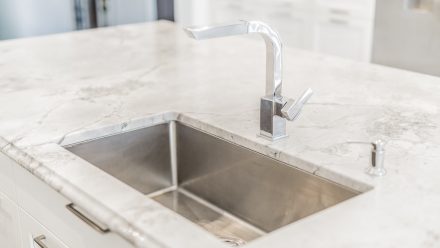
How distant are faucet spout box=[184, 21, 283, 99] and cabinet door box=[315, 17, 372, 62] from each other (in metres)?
2.24

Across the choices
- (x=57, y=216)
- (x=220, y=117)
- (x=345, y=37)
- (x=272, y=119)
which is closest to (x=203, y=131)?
(x=220, y=117)

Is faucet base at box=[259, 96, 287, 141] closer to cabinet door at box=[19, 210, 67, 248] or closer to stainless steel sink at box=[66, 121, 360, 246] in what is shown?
stainless steel sink at box=[66, 121, 360, 246]

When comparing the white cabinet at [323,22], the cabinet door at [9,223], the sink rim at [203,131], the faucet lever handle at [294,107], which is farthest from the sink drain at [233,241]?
the white cabinet at [323,22]

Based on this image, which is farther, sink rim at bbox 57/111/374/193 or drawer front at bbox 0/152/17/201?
drawer front at bbox 0/152/17/201

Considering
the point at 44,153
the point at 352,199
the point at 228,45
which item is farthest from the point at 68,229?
the point at 228,45

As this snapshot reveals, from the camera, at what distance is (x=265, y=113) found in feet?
4.28

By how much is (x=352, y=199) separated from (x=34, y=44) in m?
1.54

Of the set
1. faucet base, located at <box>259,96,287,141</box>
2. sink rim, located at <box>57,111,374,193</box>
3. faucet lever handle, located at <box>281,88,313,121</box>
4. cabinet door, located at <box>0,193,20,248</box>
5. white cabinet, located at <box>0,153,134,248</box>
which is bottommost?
cabinet door, located at <box>0,193,20,248</box>

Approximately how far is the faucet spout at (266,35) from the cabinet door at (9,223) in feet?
2.07

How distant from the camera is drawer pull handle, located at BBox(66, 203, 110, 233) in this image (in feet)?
3.49

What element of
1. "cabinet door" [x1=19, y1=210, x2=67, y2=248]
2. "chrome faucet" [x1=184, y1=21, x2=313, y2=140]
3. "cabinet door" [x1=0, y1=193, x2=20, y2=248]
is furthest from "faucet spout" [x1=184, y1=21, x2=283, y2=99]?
"cabinet door" [x1=0, y1=193, x2=20, y2=248]

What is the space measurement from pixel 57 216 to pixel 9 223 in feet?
0.97

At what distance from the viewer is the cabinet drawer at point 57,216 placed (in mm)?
1101

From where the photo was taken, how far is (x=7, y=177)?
4.65ft
